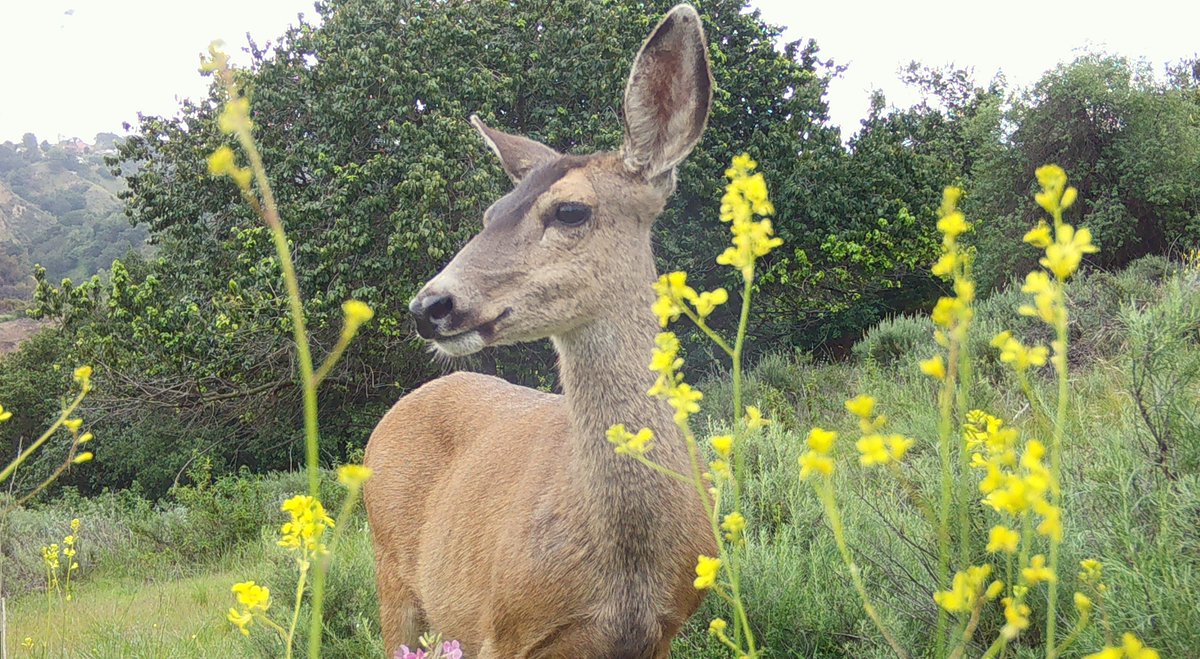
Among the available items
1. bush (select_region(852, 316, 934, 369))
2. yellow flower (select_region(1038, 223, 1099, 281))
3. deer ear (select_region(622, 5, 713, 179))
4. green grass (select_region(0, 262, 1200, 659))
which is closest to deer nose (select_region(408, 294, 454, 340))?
deer ear (select_region(622, 5, 713, 179))

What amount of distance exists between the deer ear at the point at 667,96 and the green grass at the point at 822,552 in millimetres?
1432

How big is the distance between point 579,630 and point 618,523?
34cm

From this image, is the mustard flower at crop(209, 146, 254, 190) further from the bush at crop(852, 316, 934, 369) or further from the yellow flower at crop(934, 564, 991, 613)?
the bush at crop(852, 316, 934, 369)

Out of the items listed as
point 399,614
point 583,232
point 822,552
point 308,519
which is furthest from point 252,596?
point 822,552

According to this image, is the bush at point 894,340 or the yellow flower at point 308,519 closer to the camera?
the yellow flower at point 308,519

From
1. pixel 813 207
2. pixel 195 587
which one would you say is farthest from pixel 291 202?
pixel 813 207

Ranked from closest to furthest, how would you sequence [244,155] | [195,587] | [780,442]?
[780,442] < [195,587] < [244,155]

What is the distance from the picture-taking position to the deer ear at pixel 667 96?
284cm

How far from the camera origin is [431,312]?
8.37 ft

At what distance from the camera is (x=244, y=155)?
13.1 meters

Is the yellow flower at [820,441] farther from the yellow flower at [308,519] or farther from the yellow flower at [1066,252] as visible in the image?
the yellow flower at [308,519]

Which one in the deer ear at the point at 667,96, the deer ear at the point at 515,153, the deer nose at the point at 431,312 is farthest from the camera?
the deer ear at the point at 515,153

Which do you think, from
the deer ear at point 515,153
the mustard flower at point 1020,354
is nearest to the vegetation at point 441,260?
the deer ear at point 515,153

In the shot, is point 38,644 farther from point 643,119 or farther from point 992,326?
point 992,326
